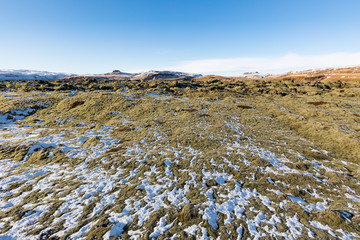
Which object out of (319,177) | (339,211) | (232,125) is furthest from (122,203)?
(232,125)

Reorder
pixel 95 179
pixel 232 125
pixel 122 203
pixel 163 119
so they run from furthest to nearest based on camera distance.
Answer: pixel 163 119
pixel 232 125
pixel 95 179
pixel 122 203

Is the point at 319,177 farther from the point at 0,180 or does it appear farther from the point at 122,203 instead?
the point at 0,180

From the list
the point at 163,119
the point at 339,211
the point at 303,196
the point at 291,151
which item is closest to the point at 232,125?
the point at 291,151

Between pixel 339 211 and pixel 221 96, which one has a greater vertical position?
pixel 221 96

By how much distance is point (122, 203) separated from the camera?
8406 millimetres

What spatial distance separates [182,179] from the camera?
10.7 m

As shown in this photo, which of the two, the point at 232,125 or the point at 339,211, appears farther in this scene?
the point at 232,125

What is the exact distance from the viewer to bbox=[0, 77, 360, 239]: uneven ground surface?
6.98 m

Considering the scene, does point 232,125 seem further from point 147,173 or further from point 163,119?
point 147,173

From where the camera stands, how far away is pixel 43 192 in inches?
372

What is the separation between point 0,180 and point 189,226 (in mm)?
14250

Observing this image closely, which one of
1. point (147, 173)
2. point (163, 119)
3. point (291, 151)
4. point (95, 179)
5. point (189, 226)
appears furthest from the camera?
point (163, 119)

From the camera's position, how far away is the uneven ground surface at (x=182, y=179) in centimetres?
698

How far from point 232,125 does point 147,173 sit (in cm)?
1459
